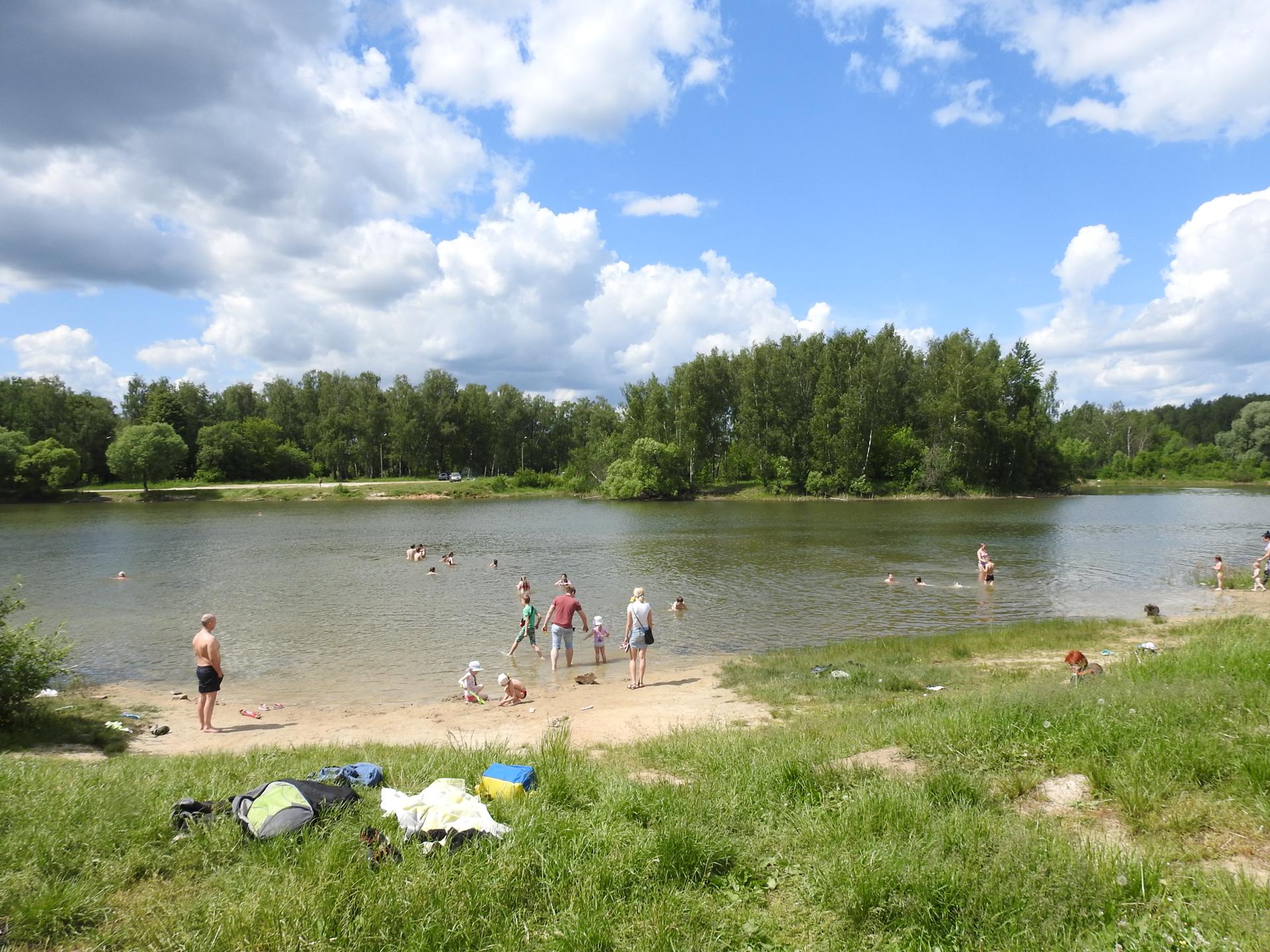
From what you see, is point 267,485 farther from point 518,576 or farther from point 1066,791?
point 1066,791

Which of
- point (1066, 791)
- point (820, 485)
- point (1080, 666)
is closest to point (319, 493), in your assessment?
point (820, 485)

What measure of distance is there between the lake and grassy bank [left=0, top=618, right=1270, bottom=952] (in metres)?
10.4

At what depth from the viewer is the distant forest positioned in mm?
84000

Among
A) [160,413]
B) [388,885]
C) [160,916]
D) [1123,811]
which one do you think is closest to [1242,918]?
[1123,811]

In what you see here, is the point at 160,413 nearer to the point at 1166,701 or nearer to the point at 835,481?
the point at 835,481

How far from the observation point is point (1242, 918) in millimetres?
4008

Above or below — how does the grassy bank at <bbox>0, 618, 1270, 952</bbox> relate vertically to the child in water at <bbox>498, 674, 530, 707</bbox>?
above

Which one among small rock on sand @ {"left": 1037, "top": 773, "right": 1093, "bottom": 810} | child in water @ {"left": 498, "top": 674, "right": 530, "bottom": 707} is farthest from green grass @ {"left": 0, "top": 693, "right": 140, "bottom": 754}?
small rock on sand @ {"left": 1037, "top": 773, "right": 1093, "bottom": 810}

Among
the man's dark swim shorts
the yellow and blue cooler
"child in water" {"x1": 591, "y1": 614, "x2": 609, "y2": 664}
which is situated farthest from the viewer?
"child in water" {"x1": 591, "y1": 614, "x2": 609, "y2": 664}

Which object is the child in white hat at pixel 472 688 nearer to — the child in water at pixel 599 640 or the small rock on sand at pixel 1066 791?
the child in water at pixel 599 640

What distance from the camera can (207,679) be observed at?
43.9 feet

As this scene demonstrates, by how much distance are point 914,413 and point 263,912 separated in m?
95.6

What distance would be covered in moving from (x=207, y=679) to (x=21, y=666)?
3038mm

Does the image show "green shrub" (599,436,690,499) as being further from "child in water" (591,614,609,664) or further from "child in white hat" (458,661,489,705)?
"child in white hat" (458,661,489,705)
